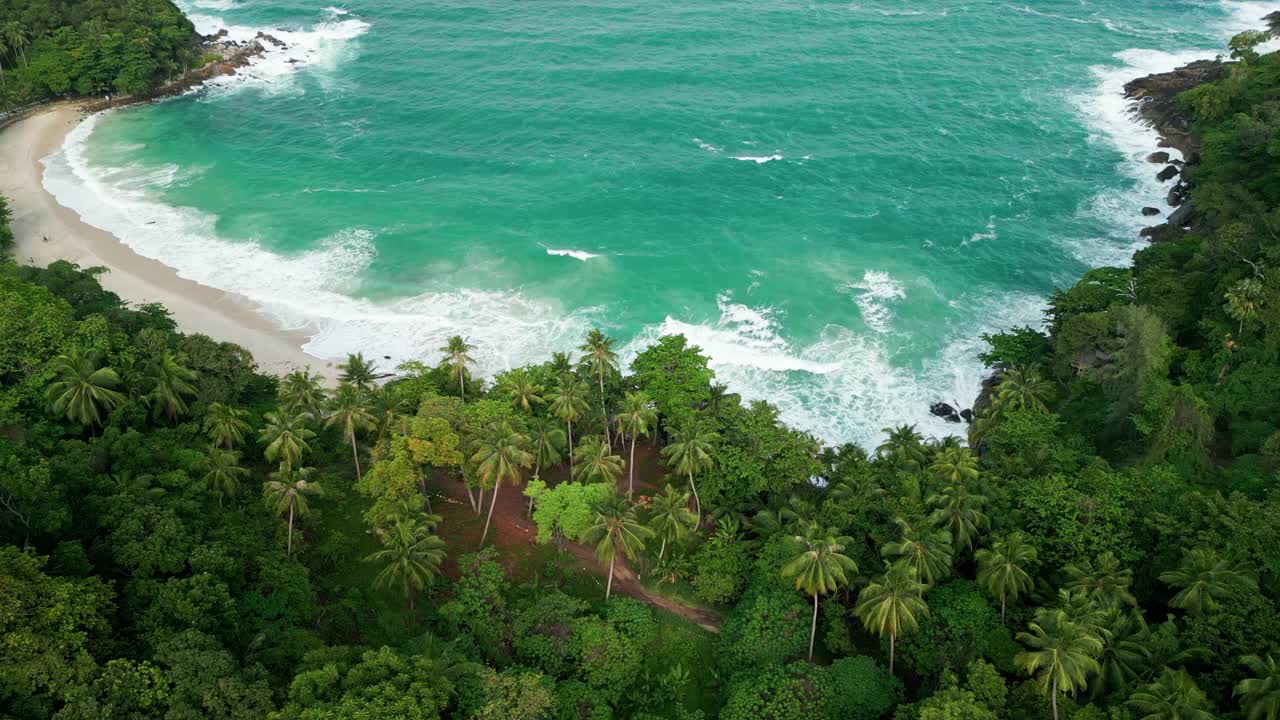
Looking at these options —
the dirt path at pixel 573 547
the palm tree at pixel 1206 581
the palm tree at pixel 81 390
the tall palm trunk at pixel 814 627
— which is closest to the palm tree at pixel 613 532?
the dirt path at pixel 573 547

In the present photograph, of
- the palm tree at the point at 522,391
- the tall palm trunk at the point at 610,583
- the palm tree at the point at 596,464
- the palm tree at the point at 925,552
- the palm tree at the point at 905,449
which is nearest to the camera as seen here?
the palm tree at the point at 925,552

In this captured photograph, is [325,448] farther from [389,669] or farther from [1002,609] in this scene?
[1002,609]

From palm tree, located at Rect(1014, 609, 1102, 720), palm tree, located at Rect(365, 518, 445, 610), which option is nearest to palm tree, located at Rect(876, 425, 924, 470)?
palm tree, located at Rect(1014, 609, 1102, 720)

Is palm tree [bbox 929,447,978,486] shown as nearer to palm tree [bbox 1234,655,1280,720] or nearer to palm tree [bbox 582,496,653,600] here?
palm tree [bbox 1234,655,1280,720]

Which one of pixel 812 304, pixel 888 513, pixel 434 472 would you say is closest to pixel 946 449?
pixel 888 513

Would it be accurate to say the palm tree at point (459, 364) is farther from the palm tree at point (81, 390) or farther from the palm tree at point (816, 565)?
the palm tree at point (816, 565)

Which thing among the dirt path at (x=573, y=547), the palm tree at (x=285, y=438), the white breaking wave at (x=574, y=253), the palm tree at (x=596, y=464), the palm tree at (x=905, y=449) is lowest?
the dirt path at (x=573, y=547)
